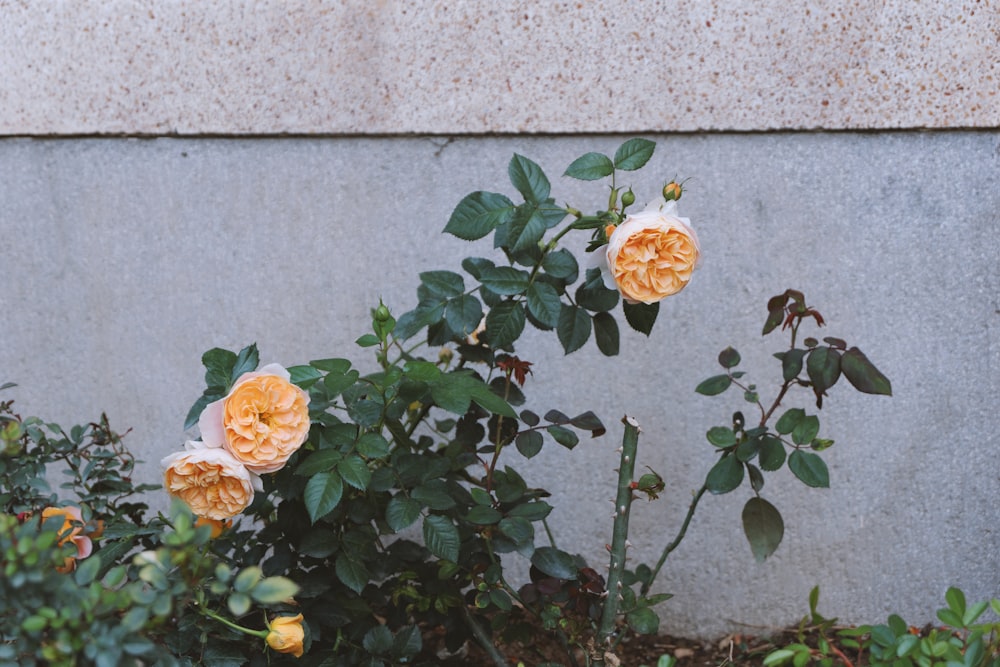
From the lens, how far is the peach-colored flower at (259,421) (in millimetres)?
1306

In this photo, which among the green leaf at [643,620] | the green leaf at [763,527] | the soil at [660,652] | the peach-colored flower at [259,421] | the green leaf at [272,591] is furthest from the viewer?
the soil at [660,652]

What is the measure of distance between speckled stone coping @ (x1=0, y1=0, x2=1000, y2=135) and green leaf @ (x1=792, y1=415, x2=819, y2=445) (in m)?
0.76

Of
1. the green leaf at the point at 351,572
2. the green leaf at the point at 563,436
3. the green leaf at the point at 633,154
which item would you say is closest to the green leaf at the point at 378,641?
the green leaf at the point at 351,572

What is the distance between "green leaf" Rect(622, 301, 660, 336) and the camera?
4.86 ft

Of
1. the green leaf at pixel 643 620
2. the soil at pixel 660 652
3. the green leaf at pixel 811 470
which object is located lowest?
the soil at pixel 660 652

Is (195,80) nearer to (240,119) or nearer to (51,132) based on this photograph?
(240,119)

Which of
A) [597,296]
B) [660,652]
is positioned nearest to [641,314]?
[597,296]

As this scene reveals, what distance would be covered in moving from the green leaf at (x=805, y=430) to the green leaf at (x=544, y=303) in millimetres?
486

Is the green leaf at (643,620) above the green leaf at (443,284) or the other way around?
the other way around

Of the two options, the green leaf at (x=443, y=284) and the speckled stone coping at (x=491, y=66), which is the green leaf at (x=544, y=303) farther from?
the speckled stone coping at (x=491, y=66)

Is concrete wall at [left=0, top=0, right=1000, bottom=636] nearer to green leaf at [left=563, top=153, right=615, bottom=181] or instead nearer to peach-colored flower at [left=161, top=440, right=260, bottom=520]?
green leaf at [left=563, top=153, right=615, bottom=181]

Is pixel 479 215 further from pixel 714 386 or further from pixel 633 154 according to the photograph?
pixel 714 386

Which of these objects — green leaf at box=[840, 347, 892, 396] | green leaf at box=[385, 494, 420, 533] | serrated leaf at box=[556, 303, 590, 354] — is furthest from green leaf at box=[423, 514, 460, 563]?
green leaf at box=[840, 347, 892, 396]

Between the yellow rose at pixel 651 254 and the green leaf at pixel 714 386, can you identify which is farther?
the green leaf at pixel 714 386
